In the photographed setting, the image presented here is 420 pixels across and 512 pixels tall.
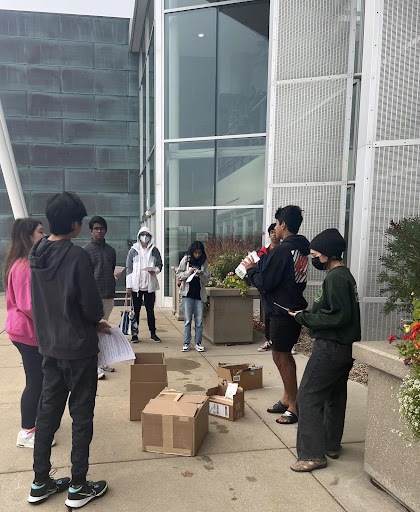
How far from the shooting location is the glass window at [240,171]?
32.8 ft

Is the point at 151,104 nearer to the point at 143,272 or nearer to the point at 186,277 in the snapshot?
the point at 143,272

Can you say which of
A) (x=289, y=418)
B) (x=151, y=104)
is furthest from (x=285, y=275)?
(x=151, y=104)

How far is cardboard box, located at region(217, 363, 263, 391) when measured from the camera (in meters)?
4.27

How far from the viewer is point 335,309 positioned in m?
2.84

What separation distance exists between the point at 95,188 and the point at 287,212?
43.0ft

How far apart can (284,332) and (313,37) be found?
5.70 meters

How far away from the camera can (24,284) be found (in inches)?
122

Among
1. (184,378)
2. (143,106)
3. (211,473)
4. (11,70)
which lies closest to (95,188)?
(143,106)

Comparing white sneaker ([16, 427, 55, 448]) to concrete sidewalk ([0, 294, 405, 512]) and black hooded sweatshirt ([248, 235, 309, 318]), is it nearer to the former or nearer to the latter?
concrete sidewalk ([0, 294, 405, 512])

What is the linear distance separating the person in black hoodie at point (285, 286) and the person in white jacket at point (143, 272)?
3139 mm

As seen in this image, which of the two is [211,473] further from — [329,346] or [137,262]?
[137,262]

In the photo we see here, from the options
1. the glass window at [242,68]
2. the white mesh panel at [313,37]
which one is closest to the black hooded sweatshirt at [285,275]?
the white mesh panel at [313,37]

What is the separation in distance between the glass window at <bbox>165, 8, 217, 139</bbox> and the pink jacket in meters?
8.00

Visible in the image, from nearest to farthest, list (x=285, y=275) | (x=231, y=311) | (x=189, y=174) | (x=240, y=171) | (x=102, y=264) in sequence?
1. (x=285, y=275)
2. (x=102, y=264)
3. (x=231, y=311)
4. (x=240, y=171)
5. (x=189, y=174)
